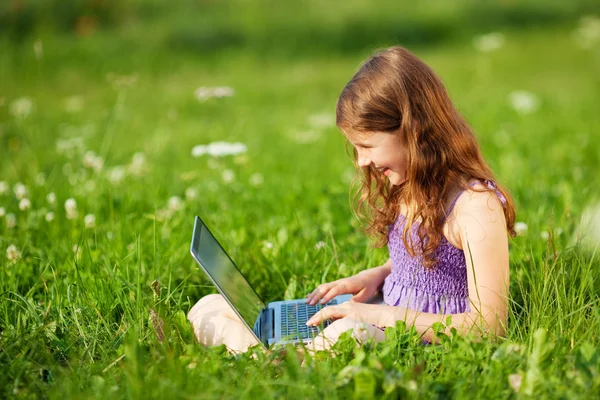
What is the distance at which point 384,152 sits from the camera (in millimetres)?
2365

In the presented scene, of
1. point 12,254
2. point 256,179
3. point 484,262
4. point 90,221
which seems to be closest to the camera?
point 484,262

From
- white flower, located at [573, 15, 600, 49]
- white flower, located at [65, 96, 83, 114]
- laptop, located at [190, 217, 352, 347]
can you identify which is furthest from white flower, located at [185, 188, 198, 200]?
white flower, located at [573, 15, 600, 49]

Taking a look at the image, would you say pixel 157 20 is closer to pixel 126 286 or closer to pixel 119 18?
pixel 119 18

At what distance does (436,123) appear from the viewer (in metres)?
2.36

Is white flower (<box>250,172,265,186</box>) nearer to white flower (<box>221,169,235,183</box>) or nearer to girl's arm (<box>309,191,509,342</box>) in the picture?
white flower (<box>221,169,235,183</box>)

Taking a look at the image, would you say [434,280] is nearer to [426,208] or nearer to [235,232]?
[426,208]

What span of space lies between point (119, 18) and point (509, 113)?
26.7 feet

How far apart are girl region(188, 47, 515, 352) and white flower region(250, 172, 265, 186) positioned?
2039 mm

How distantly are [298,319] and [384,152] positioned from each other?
28.1 inches

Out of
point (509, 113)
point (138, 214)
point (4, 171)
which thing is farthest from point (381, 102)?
point (509, 113)

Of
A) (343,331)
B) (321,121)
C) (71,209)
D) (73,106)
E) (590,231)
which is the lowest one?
(73,106)

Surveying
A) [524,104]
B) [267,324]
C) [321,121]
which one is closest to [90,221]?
[267,324]

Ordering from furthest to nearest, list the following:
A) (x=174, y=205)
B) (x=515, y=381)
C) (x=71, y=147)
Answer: (x=71, y=147) → (x=174, y=205) → (x=515, y=381)

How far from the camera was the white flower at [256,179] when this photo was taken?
4.53 metres
